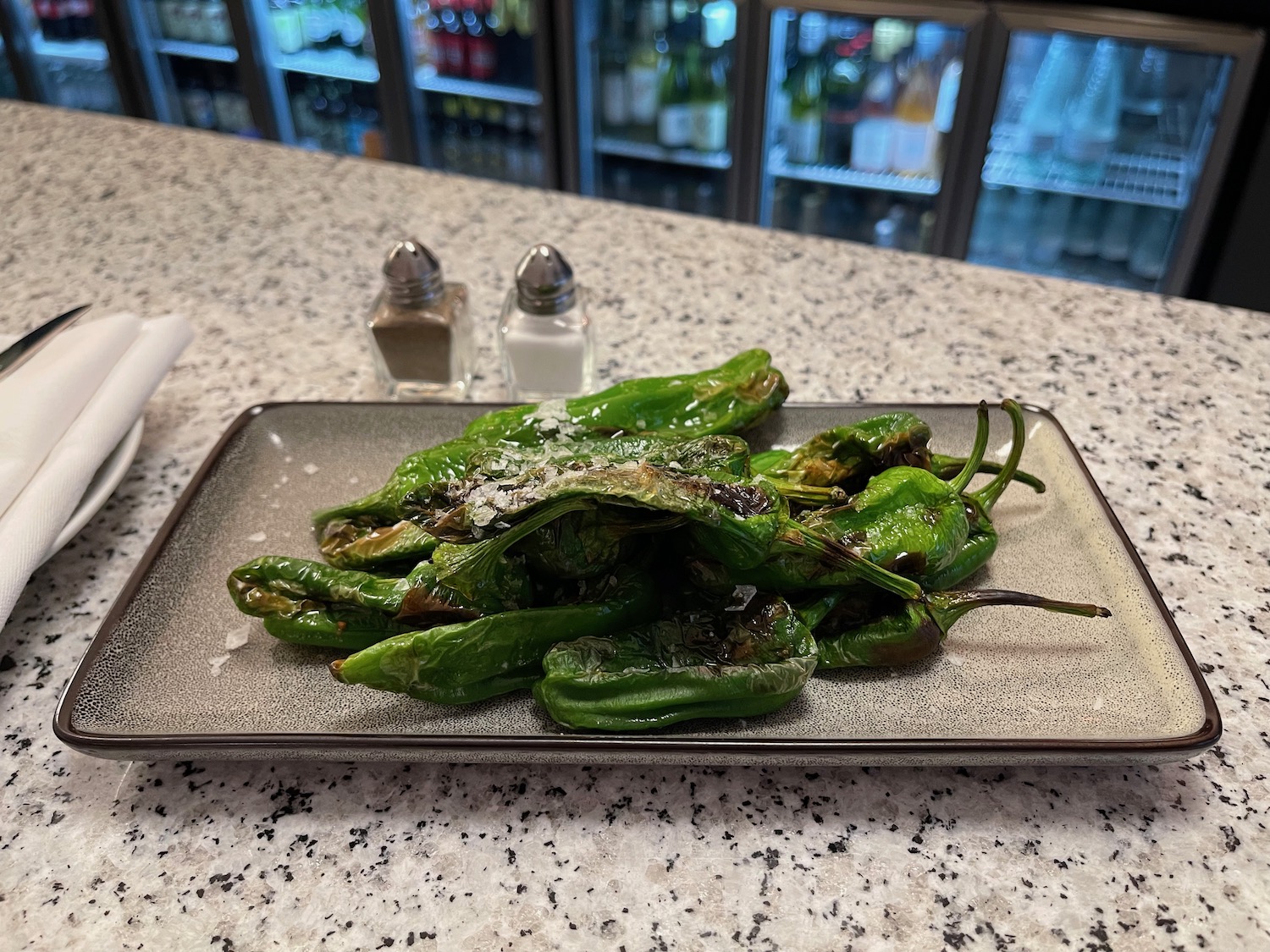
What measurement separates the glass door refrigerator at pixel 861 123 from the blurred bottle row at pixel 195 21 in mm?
2003

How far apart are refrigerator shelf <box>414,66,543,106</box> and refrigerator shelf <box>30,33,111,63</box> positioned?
56.9 inches

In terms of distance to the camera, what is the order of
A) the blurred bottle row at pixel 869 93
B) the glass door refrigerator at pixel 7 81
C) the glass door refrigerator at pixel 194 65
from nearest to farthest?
the blurred bottle row at pixel 869 93 → the glass door refrigerator at pixel 194 65 → the glass door refrigerator at pixel 7 81

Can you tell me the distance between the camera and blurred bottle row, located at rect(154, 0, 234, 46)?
3.36 m

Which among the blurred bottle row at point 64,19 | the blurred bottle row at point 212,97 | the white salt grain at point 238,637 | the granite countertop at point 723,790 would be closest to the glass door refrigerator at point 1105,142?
the granite countertop at point 723,790

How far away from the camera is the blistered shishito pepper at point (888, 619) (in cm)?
69

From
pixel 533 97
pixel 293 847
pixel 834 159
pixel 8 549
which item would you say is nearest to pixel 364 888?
pixel 293 847

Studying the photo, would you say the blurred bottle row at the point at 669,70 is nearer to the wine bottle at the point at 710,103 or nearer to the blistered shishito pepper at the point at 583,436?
the wine bottle at the point at 710,103

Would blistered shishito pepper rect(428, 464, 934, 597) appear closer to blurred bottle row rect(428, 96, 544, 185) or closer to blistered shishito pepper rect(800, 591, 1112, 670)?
blistered shishito pepper rect(800, 591, 1112, 670)

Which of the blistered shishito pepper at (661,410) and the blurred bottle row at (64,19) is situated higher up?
the blistered shishito pepper at (661,410)

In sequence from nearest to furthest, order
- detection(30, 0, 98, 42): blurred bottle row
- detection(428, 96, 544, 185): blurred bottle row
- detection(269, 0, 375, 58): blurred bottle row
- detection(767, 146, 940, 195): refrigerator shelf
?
detection(767, 146, 940, 195): refrigerator shelf → detection(428, 96, 544, 185): blurred bottle row → detection(269, 0, 375, 58): blurred bottle row → detection(30, 0, 98, 42): blurred bottle row

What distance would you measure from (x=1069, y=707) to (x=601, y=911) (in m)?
0.36

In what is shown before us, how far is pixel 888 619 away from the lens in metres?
0.69

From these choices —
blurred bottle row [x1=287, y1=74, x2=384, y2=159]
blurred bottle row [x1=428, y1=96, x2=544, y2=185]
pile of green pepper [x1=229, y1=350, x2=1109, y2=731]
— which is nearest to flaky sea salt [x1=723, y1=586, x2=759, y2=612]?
pile of green pepper [x1=229, y1=350, x2=1109, y2=731]

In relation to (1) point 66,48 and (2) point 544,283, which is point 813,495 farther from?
(1) point 66,48
